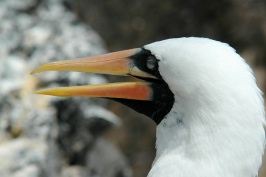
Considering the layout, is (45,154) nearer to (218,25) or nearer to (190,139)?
(190,139)

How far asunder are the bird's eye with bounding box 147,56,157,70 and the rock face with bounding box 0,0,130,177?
218 centimetres

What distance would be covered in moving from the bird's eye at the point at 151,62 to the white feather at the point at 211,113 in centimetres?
8

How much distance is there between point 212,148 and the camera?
3629mm

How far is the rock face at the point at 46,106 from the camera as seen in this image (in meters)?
6.02

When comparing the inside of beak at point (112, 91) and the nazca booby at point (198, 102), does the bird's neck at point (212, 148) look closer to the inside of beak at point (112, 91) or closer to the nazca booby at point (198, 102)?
the nazca booby at point (198, 102)

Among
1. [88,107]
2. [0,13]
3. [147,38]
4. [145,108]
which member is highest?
[145,108]

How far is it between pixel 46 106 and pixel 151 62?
7.95 ft

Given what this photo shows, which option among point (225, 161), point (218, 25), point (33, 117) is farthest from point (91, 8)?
point (225, 161)

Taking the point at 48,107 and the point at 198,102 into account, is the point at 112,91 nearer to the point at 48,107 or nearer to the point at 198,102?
the point at 198,102

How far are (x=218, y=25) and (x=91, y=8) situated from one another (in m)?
1.64

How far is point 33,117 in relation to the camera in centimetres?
612

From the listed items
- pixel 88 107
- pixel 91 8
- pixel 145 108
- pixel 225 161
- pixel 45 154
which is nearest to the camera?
pixel 225 161

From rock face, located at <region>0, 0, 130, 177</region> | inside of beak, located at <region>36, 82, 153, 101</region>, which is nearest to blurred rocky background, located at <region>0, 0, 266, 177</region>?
rock face, located at <region>0, 0, 130, 177</region>

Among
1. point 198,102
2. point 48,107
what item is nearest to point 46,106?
point 48,107
